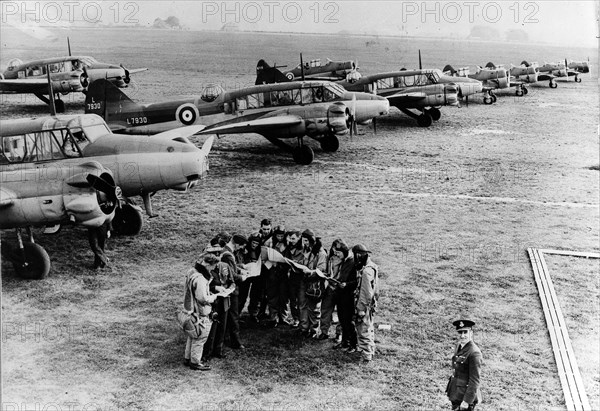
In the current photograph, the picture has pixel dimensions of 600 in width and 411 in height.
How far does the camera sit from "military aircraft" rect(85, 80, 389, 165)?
1758 cm

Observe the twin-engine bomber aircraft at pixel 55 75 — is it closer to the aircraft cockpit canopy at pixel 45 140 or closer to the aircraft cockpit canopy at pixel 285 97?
the aircraft cockpit canopy at pixel 285 97

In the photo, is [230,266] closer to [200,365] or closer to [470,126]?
[200,365]

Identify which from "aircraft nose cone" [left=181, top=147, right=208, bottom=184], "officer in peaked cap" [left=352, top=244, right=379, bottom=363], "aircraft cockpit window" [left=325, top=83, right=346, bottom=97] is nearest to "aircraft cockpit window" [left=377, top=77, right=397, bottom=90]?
"aircraft cockpit window" [left=325, top=83, right=346, bottom=97]

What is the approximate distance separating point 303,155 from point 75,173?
8148 millimetres

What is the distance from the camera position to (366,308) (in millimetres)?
7703

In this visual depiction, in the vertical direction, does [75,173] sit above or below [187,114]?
below

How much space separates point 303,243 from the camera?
328 inches

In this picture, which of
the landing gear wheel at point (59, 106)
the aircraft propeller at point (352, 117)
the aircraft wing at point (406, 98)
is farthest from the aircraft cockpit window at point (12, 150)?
the aircraft wing at point (406, 98)

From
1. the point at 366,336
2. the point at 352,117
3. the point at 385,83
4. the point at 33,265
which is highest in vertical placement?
the point at 385,83

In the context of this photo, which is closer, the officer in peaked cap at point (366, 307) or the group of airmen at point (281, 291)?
the group of airmen at point (281, 291)

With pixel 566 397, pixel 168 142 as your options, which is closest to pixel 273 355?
pixel 566 397

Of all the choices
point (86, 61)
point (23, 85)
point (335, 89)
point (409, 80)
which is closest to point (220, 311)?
point (335, 89)

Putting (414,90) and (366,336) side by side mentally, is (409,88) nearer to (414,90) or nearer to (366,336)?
(414,90)

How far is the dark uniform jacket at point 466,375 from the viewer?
641 cm
